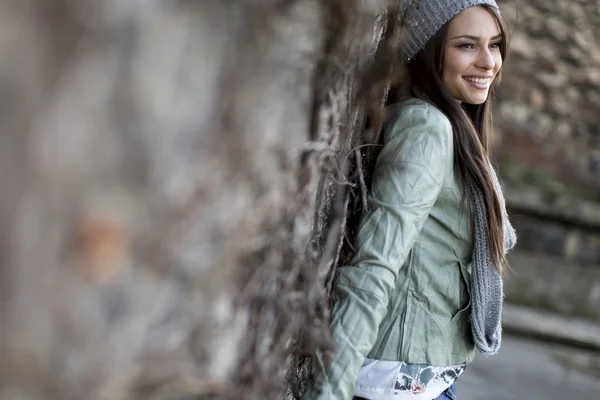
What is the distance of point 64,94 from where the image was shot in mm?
506

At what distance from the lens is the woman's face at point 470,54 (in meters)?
1.70

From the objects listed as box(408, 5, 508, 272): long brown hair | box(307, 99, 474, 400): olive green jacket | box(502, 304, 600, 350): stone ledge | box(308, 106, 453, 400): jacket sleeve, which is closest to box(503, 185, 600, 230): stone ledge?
box(502, 304, 600, 350): stone ledge

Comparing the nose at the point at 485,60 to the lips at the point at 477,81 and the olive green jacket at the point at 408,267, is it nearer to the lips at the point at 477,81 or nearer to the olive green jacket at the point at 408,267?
the lips at the point at 477,81

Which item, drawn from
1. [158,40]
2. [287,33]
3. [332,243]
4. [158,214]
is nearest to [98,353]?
[158,214]

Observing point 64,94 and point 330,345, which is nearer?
point 64,94

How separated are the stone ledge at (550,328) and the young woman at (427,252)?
328 centimetres

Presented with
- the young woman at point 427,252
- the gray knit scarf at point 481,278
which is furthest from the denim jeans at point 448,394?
the gray knit scarf at point 481,278

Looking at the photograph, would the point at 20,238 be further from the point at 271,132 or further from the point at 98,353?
the point at 271,132

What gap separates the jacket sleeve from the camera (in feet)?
3.89

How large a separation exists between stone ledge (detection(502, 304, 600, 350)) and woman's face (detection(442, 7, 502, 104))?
319 centimetres

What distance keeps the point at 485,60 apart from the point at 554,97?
430cm

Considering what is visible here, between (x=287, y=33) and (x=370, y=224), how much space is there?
0.58 meters

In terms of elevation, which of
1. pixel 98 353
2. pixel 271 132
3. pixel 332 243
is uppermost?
pixel 271 132

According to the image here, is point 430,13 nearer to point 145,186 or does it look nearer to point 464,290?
point 464,290
